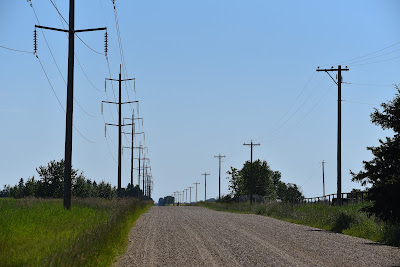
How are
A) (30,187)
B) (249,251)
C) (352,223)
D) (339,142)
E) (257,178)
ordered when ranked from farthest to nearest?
(257,178), (30,187), (339,142), (352,223), (249,251)

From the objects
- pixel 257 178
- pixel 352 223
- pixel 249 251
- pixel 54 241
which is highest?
pixel 257 178

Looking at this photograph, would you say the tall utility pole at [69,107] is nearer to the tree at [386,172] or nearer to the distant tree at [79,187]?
the tree at [386,172]

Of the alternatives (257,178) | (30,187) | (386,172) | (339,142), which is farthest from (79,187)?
(386,172)

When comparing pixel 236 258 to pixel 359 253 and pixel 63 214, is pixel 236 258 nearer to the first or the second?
pixel 359 253

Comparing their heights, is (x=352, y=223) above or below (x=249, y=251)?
above

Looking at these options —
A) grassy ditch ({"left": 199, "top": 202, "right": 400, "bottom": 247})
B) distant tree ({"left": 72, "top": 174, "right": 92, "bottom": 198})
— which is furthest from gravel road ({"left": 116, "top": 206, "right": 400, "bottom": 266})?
distant tree ({"left": 72, "top": 174, "right": 92, "bottom": 198})

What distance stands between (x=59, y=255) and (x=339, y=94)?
3532 centimetres

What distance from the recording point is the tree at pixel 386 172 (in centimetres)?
2272

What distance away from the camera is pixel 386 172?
2477 centimetres

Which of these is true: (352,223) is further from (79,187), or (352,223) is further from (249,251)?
(79,187)

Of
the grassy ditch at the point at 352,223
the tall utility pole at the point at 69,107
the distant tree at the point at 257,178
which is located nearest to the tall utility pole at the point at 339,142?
the grassy ditch at the point at 352,223

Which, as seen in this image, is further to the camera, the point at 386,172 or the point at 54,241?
the point at 386,172

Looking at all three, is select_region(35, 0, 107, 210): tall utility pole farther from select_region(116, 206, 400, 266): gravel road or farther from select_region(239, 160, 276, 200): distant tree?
select_region(239, 160, 276, 200): distant tree

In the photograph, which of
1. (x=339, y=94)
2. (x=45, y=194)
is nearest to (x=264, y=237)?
(x=339, y=94)
